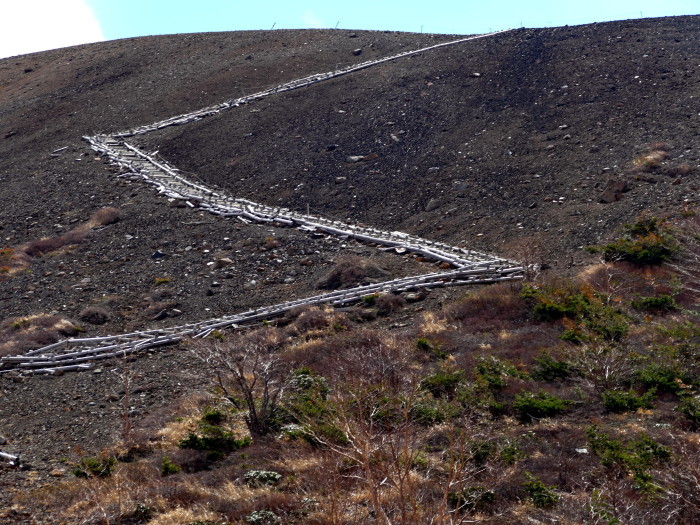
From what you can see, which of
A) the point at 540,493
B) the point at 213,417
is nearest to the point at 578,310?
the point at 540,493

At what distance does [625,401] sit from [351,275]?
7485 mm

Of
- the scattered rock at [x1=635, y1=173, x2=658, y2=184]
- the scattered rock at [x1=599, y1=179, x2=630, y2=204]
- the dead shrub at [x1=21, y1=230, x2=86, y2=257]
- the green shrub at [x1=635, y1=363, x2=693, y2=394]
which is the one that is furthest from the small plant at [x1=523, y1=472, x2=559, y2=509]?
the dead shrub at [x1=21, y1=230, x2=86, y2=257]

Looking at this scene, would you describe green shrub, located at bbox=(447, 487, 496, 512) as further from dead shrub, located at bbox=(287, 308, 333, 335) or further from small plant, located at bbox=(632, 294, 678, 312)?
dead shrub, located at bbox=(287, 308, 333, 335)

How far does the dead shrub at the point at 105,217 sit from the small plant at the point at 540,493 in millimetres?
16565

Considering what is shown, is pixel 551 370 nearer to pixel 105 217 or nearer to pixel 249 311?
pixel 249 311

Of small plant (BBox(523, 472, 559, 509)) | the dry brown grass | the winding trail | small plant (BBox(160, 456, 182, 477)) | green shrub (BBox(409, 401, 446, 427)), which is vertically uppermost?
the dry brown grass

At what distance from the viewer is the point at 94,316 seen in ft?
49.9

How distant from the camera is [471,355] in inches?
446

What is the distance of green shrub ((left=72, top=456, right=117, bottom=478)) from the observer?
27.9ft

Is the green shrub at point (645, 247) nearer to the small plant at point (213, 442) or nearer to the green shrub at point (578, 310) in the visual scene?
the green shrub at point (578, 310)

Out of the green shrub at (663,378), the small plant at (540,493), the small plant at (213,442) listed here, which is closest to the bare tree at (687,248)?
the green shrub at (663,378)

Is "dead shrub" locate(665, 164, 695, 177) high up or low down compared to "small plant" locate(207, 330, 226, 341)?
up

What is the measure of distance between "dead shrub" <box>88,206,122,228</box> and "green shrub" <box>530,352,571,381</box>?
47.1 ft

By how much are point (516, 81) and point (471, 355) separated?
61.7 ft
